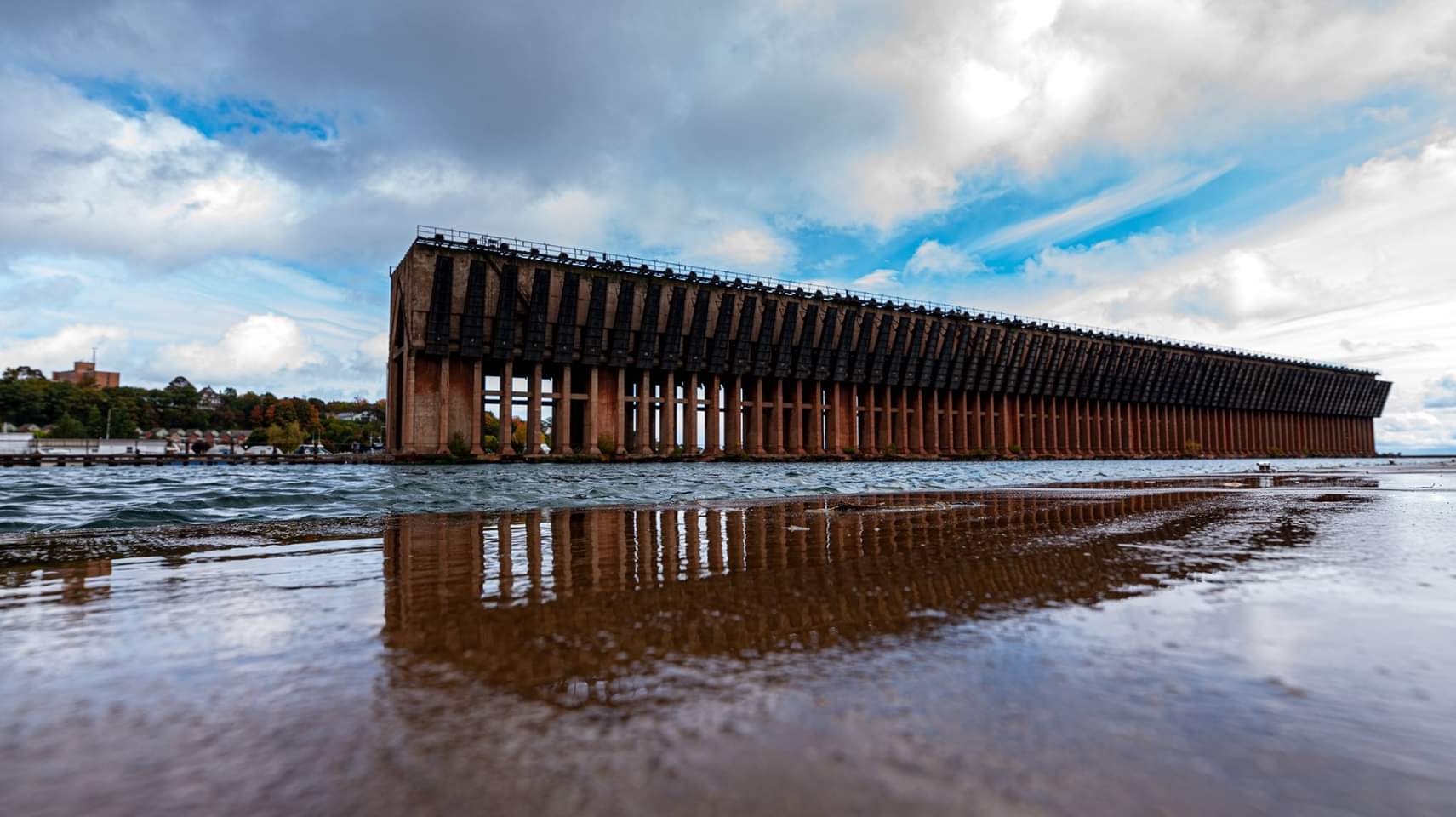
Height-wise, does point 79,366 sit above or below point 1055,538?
above

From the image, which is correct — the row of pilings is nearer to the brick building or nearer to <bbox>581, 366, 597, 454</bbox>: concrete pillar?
<bbox>581, 366, 597, 454</bbox>: concrete pillar

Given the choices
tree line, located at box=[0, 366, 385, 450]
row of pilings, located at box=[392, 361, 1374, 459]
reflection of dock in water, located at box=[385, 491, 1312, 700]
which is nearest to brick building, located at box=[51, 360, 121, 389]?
tree line, located at box=[0, 366, 385, 450]

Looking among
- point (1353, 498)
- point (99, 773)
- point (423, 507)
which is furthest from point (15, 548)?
point (1353, 498)

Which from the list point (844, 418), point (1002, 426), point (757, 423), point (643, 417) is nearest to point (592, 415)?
point (643, 417)

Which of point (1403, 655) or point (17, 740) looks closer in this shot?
point (17, 740)

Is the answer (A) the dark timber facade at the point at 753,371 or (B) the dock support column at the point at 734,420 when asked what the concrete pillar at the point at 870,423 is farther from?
(B) the dock support column at the point at 734,420

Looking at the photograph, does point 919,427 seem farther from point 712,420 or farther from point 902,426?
point 712,420

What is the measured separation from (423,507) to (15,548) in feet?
22.5

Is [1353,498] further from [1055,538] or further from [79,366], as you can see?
[79,366]

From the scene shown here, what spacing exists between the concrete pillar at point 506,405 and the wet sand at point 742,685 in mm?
45699

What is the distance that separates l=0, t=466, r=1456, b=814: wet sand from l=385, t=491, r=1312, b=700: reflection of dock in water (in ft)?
0.14

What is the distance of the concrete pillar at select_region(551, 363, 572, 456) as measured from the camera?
177 ft

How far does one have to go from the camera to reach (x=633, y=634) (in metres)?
3.80

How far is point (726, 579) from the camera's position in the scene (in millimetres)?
5531
